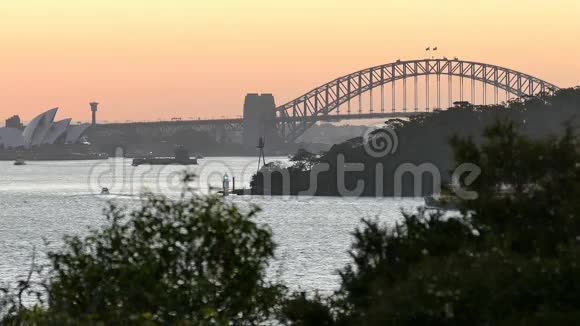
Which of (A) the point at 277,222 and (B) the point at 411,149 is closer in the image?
(A) the point at 277,222

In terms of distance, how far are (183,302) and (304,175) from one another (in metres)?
98.6

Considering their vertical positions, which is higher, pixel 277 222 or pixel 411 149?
pixel 411 149

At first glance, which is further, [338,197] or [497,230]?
[338,197]

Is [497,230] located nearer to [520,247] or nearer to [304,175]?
[520,247]

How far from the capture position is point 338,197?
108m

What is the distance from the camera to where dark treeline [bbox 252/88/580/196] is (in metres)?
112

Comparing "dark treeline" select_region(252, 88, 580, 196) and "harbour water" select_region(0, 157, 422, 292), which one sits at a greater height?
"dark treeline" select_region(252, 88, 580, 196)

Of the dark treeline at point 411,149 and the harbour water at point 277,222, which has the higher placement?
the dark treeline at point 411,149

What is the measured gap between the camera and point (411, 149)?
119 metres

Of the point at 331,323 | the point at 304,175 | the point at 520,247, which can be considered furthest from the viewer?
the point at 304,175

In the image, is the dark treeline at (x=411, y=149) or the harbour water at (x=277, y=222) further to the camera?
the dark treeline at (x=411, y=149)

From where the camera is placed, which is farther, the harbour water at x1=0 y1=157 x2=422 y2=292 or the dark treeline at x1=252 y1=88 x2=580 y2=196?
the dark treeline at x1=252 y1=88 x2=580 y2=196

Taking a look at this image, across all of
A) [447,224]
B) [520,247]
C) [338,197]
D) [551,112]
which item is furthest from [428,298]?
[551,112]

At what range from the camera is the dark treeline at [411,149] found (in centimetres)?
11194
